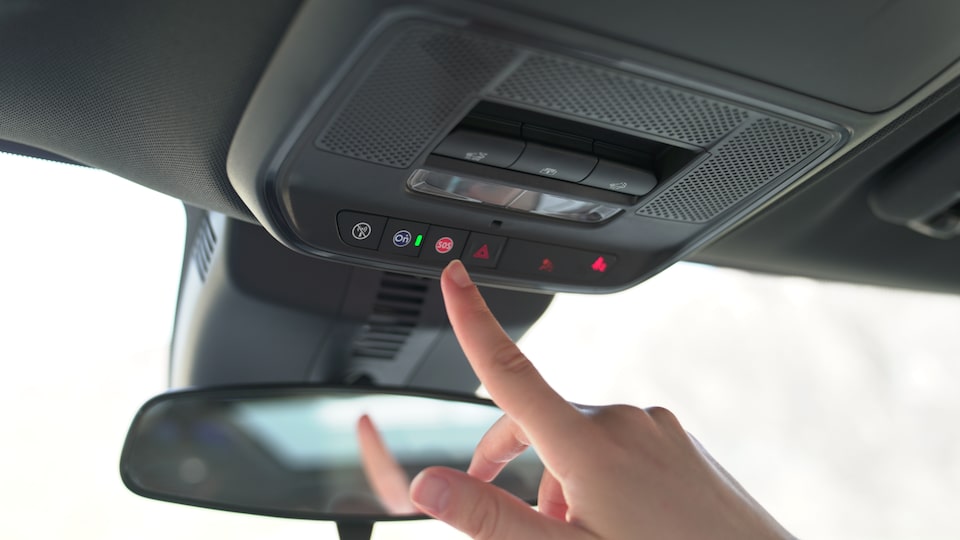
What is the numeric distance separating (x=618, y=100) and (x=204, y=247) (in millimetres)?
774

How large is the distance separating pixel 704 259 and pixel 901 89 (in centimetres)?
79

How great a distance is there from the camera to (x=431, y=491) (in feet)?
2.02

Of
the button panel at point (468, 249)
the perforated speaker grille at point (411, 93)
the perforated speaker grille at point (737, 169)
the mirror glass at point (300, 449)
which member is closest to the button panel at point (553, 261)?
the button panel at point (468, 249)

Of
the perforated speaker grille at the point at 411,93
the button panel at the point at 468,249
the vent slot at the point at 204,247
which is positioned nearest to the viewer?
the perforated speaker grille at the point at 411,93

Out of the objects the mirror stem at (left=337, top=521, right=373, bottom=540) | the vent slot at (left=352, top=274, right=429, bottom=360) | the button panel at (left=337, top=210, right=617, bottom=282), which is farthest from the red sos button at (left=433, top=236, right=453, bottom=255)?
the mirror stem at (left=337, top=521, right=373, bottom=540)

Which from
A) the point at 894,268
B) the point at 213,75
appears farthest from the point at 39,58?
the point at 894,268

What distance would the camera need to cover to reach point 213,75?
2.09ft

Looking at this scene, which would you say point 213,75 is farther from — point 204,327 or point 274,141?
point 204,327

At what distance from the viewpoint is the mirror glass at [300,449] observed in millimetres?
1130

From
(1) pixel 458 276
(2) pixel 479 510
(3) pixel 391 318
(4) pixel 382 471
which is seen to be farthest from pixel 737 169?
(4) pixel 382 471

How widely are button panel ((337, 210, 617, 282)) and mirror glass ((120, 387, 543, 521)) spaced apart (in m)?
0.44

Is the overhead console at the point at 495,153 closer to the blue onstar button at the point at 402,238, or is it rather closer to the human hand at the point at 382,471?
the blue onstar button at the point at 402,238

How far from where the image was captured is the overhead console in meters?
0.56

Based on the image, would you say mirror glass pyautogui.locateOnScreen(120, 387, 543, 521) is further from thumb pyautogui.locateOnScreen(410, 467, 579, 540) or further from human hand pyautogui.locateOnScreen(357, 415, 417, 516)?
thumb pyautogui.locateOnScreen(410, 467, 579, 540)
